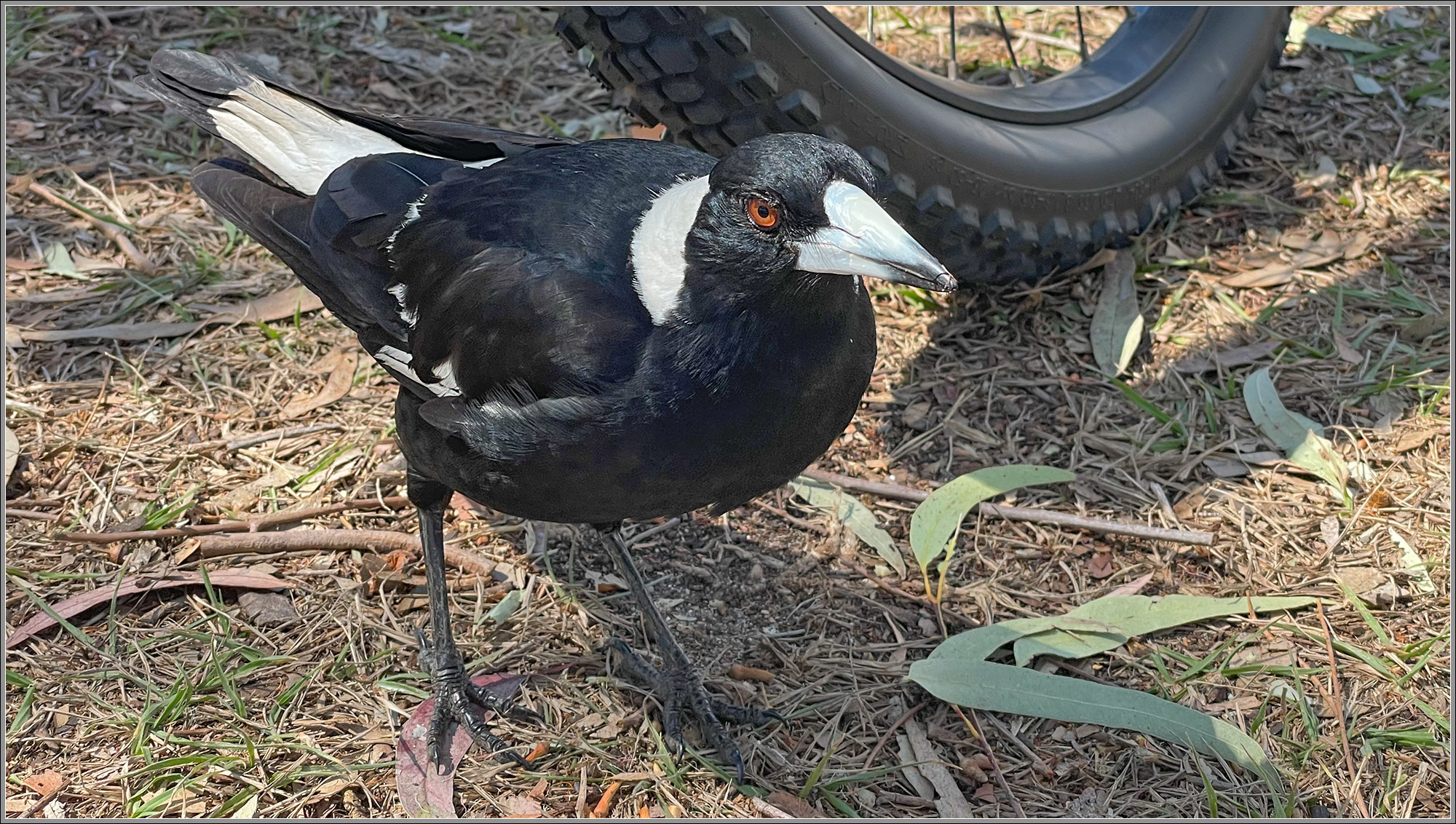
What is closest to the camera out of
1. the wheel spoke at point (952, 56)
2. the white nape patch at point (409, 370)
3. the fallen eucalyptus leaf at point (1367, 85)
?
the white nape patch at point (409, 370)

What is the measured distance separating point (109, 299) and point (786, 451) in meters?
2.28

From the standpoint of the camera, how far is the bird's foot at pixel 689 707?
2.35 metres

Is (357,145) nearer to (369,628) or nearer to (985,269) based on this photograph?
(369,628)

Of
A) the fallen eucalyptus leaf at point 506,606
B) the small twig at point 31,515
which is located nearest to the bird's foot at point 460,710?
the fallen eucalyptus leaf at point 506,606

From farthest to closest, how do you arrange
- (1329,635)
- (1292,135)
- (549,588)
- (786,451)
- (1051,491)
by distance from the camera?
(1292,135)
(1051,491)
(549,588)
(1329,635)
(786,451)

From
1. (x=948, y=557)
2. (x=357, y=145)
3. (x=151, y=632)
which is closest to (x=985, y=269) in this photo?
(x=948, y=557)

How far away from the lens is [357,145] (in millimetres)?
2438

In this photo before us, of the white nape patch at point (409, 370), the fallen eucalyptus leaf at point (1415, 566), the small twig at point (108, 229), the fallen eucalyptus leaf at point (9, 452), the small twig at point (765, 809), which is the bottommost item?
the fallen eucalyptus leaf at point (9, 452)

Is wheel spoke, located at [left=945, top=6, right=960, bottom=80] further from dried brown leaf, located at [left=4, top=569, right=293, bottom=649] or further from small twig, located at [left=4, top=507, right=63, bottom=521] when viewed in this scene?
small twig, located at [left=4, top=507, right=63, bottom=521]

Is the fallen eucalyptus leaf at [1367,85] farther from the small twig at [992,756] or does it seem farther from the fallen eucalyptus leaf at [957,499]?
the small twig at [992,756]

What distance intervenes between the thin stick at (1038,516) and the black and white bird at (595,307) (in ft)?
2.14

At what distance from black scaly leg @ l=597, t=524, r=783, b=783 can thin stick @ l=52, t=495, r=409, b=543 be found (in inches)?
25.5

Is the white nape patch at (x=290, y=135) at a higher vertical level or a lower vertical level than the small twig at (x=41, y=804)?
higher

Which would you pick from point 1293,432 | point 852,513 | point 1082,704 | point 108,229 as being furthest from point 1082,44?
point 108,229
